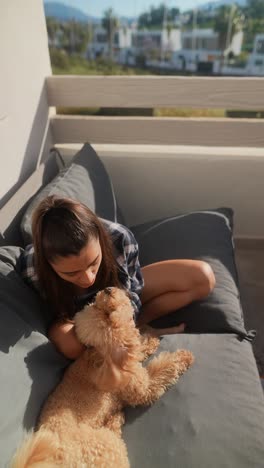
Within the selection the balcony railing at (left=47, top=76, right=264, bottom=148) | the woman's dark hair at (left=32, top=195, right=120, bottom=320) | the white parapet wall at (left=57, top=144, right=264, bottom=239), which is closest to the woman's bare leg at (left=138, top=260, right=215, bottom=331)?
the woman's dark hair at (left=32, top=195, right=120, bottom=320)

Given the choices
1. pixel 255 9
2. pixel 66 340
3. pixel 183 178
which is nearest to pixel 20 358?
pixel 66 340

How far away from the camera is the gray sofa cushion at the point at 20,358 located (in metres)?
0.66

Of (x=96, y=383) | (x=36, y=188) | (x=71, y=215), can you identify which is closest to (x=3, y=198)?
(x=36, y=188)

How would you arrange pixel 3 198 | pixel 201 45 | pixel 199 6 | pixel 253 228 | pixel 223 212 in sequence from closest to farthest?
pixel 3 198 < pixel 223 212 < pixel 253 228 < pixel 199 6 < pixel 201 45

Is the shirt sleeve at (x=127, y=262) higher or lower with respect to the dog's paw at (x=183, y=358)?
higher

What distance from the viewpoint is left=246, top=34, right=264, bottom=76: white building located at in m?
4.02

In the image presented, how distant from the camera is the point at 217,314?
1.06 m

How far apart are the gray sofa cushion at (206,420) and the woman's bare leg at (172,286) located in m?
0.20

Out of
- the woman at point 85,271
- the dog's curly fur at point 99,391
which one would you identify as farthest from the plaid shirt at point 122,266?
the dog's curly fur at point 99,391

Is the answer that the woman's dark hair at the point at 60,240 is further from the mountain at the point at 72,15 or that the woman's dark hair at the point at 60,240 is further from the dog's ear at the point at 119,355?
the mountain at the point at 72,15

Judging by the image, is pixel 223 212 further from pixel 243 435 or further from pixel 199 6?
pixel 199 6

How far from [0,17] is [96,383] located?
117 cm

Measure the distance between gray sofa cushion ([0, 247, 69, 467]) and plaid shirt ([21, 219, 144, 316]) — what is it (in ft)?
0.10

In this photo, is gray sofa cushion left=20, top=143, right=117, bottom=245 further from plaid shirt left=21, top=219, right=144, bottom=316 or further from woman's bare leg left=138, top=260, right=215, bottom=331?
woman's bare leg left=138, top=260, right=215, bottom=331
